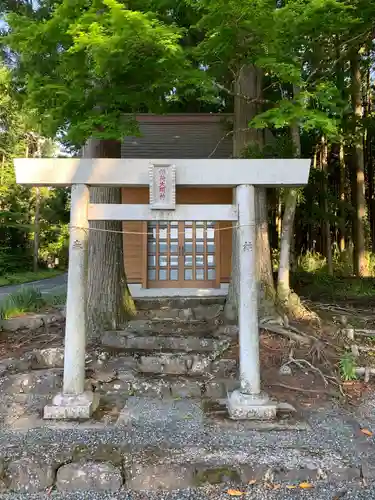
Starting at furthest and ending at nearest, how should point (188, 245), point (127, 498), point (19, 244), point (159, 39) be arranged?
point (19, 244) < point (188, 245) < point (159, 39) < point (127, 498)

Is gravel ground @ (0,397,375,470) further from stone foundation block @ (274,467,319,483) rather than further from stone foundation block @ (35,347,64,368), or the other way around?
stone foundation block @ (35,347,64,368)

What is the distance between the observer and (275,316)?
6055mm

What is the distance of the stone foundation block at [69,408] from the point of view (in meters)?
3.88

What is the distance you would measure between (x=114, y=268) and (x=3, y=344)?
1.99m

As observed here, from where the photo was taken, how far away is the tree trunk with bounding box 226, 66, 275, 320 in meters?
6.45

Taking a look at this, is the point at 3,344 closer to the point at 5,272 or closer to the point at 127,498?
the point at 127,498

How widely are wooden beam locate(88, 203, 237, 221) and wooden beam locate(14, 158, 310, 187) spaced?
25 centimetres

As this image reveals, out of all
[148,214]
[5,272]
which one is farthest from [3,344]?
[5,272]

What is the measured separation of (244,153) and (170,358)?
3.33m

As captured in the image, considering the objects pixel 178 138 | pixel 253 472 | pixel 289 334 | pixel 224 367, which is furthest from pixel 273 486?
pixel 178 138

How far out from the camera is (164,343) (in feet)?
18.6

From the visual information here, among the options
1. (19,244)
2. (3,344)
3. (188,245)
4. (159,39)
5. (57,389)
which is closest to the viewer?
(159,39)

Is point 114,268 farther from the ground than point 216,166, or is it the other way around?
point 216,166

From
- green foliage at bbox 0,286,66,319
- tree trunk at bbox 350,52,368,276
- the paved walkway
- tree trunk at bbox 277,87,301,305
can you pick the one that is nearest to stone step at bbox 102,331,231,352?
tree trunk at bbox 277,87,301,305
